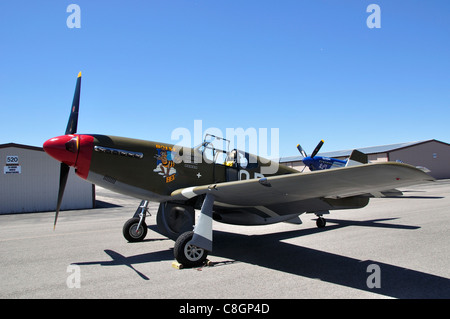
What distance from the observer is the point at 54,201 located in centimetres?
2111

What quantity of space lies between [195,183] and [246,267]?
225cm

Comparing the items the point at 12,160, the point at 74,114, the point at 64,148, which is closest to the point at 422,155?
the point at 74,114

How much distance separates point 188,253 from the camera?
484 cm

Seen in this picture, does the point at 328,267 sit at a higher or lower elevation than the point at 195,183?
lower

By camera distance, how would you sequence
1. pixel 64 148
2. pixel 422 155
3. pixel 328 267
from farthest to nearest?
pixel 422 155, pixel 64 148, pixel 328 267

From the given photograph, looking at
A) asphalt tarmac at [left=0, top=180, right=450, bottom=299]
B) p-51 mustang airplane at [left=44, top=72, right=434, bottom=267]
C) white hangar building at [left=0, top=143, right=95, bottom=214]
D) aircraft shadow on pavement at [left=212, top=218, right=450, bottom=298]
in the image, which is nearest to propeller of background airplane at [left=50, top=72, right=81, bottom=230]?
p-51 mustang airplane at [left=44, top=72, right=434, bottom=267]

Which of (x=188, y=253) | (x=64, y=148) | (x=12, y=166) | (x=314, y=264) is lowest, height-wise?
(x=314, y=264)

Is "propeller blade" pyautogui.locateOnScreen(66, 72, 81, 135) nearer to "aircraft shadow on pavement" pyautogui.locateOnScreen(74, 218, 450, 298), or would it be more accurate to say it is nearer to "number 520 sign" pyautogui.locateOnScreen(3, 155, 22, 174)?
"aircraft shadow on pavement" pyautogui.locateOnScreen(74, 218, 450, 298)

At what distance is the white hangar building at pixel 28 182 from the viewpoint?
19.6 m

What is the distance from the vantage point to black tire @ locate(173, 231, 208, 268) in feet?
15.5

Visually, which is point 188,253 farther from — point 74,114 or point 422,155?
point 422,155

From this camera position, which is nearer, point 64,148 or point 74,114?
point 64,148
